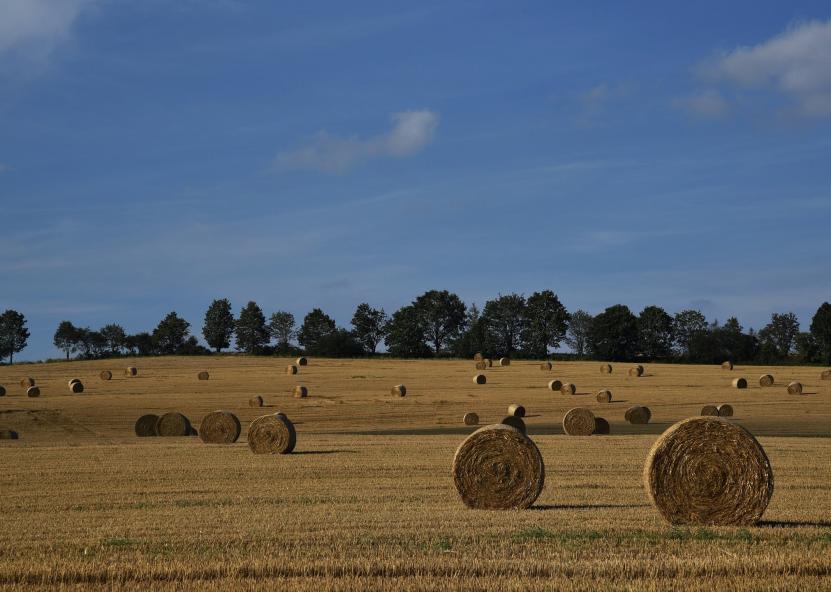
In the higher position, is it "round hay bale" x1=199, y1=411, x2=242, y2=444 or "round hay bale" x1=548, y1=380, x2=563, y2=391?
"round hay bale" x1=548, y1=380, x2=563, y2=391

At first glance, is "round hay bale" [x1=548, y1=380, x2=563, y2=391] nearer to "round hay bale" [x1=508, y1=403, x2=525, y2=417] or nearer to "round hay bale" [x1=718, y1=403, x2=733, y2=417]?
"round hay bale" [x1=508, y1=403, x2=525, y2=417]

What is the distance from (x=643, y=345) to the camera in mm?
107500

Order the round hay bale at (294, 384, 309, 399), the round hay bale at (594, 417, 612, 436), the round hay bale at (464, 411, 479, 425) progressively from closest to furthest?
the round hay bale at (594, 417, 612, 436)
the round hay bale at (464, 411, 479, 425)
the round hay bale at (294, 384, 309, 399)

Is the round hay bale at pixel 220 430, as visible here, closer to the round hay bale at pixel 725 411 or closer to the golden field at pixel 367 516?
the golden field at pixel 367 516

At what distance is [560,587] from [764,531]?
4.51 m

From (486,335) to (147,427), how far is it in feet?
244

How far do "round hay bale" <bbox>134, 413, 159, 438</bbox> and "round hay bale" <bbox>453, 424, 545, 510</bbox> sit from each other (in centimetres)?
2181

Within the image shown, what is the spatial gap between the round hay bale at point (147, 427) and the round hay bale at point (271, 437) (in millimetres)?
10434

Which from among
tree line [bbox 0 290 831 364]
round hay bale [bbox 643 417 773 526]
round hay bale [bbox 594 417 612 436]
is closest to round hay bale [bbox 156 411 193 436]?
round hay bale [bbox 594 417 612 436]

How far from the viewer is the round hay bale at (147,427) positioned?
3597cm

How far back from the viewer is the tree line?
96.1 metres

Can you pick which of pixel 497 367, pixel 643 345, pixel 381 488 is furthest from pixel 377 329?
pixel 381 488

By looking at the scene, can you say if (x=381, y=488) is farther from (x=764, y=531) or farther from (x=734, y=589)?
(x=734, y=589)

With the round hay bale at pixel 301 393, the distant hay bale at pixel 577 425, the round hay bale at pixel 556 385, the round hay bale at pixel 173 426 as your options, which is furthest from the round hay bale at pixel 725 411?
the round hay bale at pixel 173 426
